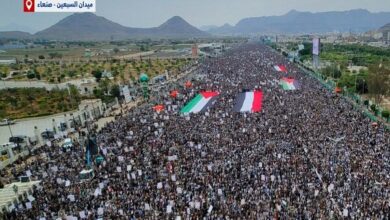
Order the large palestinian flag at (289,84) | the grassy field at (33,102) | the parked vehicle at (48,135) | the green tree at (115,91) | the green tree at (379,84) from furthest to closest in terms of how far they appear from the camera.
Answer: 1. the green tree at (115,91)
2. the grassy field at (33,102)
3. the large palestinian flag at (289,84)
4. the green tree at (379,84)
5. the parked vehicle at (48,135)

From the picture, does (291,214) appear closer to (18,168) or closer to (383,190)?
(383,190)

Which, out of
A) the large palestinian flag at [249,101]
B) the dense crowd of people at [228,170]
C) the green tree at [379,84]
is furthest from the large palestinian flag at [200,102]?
the green tree at [379,84]

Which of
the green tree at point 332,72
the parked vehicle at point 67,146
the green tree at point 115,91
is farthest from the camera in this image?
the green tree at point 332,72

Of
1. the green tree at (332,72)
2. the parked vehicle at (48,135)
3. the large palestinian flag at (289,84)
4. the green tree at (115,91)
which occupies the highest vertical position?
the green tree at (332,72)

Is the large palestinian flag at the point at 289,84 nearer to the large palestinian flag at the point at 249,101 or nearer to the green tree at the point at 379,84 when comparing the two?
the large palestinian flag at the point at 249,101

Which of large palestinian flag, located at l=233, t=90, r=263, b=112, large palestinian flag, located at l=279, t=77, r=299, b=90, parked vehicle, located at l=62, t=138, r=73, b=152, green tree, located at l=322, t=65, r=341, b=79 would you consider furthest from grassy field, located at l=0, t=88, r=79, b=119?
green tree, located at l=322, t=65, r=341, b=79

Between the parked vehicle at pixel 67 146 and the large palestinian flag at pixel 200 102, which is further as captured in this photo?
the large palestinian flag at pixel 200 102

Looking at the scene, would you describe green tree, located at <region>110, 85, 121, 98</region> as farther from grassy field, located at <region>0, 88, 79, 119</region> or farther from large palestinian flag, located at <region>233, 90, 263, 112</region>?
large palestinian flag, located at <region>233, 90, 263, 112</region>

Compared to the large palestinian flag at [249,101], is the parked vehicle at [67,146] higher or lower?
lower

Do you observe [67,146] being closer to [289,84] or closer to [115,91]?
[115,91]
